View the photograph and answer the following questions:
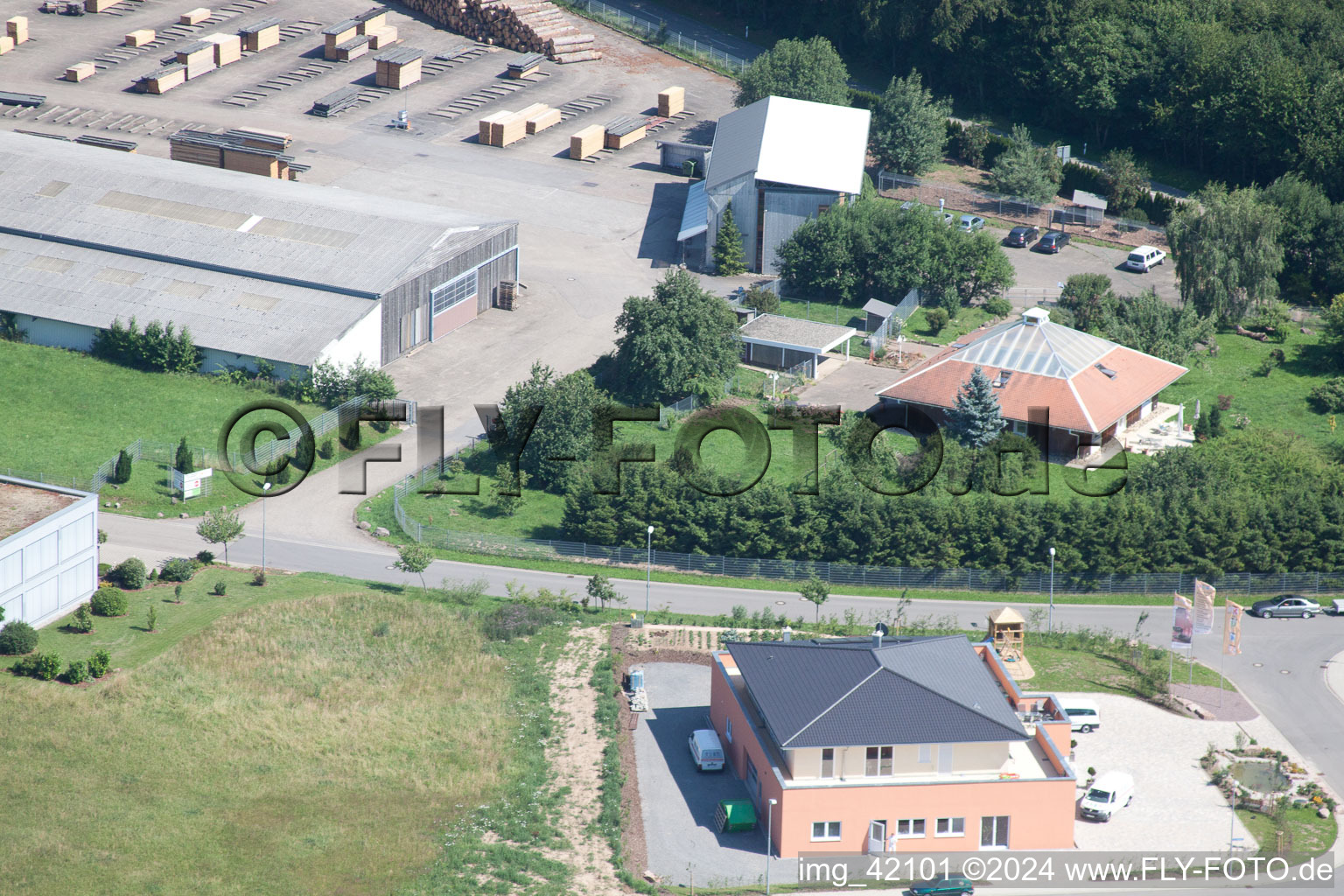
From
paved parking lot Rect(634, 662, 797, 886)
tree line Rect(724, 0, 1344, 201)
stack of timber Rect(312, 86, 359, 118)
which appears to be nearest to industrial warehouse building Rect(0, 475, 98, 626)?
paved parking lot Rect(634, 662, 797, 886)

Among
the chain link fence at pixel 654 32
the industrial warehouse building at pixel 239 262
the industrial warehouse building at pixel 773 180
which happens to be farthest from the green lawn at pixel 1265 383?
the chain link fence at pixel 654 32

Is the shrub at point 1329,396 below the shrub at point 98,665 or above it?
above

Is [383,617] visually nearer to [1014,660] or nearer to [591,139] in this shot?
[1014,660]

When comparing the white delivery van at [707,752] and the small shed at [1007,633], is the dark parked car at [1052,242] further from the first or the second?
the white delivery van at [707,752]

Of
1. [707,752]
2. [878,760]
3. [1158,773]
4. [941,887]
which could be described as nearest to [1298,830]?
[1158,773]

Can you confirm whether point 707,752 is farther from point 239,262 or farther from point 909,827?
point 239,262

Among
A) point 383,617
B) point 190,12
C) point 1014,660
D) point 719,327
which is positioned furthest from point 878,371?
point 190,12
